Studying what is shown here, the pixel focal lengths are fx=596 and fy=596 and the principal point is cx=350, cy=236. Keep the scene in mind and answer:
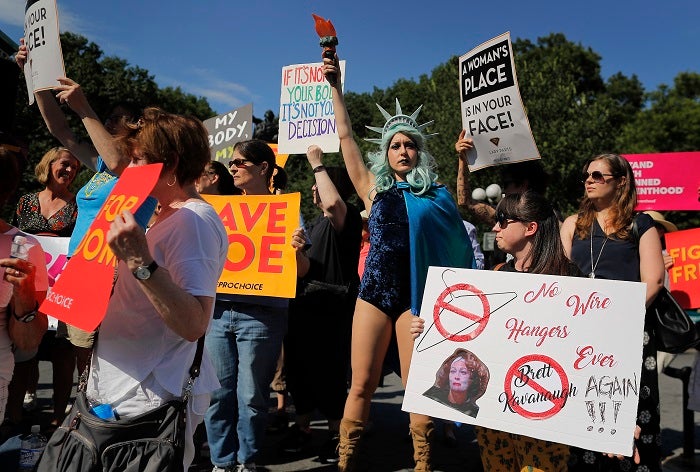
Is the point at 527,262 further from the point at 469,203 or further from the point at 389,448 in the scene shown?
the point at 389,448

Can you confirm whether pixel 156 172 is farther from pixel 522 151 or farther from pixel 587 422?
pixel 522 151

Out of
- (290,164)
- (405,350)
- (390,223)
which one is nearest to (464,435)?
(405,350)

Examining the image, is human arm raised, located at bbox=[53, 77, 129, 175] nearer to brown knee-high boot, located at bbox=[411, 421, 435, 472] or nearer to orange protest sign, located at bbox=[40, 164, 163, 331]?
orange protest sign, located at bbox=[40, 164, 163, 331]

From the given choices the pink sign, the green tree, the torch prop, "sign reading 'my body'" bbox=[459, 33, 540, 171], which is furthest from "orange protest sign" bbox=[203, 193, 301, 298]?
the green tree

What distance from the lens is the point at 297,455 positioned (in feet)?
14.6

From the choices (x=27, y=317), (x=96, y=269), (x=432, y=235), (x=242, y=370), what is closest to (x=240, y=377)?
(x=242, y=370)

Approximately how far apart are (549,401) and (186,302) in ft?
4.81

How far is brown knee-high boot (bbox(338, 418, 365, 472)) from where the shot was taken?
3.23 meters

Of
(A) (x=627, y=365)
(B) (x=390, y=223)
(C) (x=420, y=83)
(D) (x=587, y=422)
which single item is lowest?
(D) (x=587, y=422)

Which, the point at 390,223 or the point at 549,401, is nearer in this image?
the point at 549,401

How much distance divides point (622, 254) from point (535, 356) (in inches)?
47.8

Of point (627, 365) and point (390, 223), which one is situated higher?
point (390, 223)

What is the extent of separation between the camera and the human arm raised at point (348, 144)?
140 inches

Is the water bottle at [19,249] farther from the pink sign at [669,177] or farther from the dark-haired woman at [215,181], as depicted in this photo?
the pink sign at [669,177]
